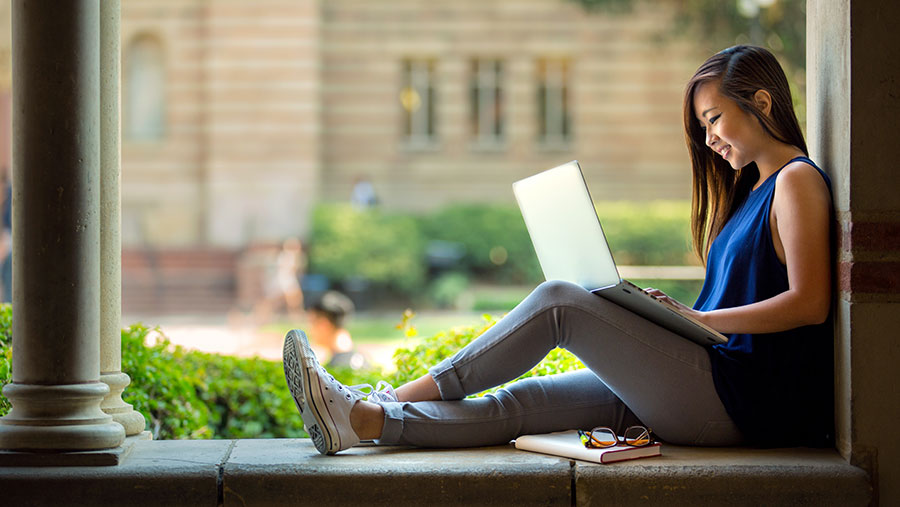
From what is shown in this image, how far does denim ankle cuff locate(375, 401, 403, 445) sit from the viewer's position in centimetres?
292

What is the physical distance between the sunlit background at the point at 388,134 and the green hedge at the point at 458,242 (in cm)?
4

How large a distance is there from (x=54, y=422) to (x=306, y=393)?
737mm

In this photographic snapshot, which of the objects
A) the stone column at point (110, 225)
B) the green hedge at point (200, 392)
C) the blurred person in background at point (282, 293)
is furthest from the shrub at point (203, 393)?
the blurred person in background at point (282, 293)

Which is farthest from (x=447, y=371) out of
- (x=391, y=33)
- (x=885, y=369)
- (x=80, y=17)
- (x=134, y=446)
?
(x=391, y=33)

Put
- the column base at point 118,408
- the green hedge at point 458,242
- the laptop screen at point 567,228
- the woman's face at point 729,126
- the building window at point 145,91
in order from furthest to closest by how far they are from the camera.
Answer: the building window at point 145,91 → the green hedge at point 458,242 → the column base at point 118,408 → the woman's face at point 729,126 → the laptop screen at point 567,228

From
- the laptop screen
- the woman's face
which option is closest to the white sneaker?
the laptop screen

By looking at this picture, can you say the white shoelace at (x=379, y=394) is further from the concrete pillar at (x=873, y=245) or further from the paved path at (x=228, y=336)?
the paved path at (x=228, y=336)

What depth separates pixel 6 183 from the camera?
1684 centimetres

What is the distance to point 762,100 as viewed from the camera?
2918mm

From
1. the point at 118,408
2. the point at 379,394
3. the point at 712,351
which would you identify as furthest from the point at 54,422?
the point at 712,351

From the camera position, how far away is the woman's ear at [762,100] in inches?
115

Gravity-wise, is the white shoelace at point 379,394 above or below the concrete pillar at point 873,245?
below

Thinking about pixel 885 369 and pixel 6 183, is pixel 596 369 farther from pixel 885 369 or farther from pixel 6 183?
pixel 6 183

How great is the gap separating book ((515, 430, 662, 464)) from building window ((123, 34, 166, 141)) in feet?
64.6
